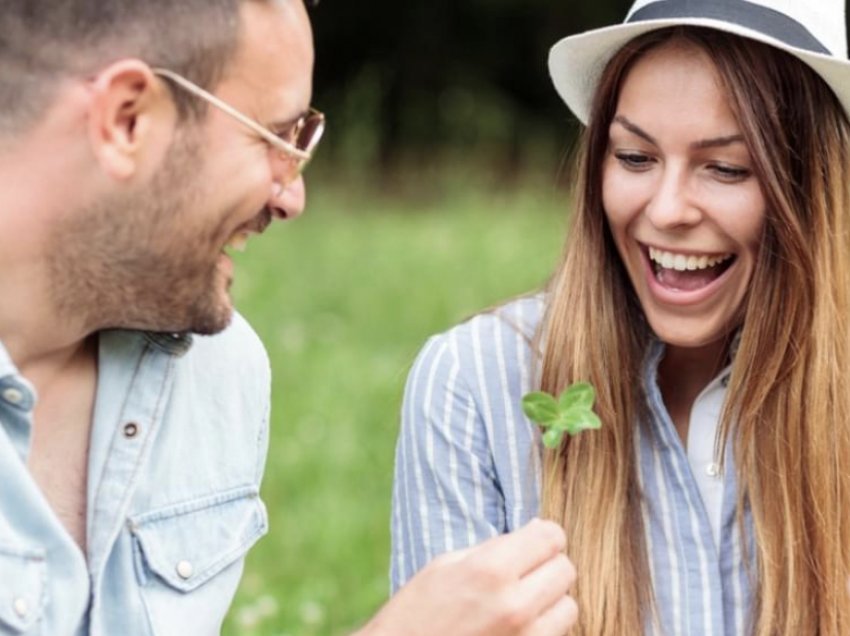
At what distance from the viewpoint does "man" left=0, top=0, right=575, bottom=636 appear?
257cm

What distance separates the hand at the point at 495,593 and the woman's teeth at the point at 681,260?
0.76 metres

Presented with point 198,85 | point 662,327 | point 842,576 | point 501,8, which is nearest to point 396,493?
point 662,327

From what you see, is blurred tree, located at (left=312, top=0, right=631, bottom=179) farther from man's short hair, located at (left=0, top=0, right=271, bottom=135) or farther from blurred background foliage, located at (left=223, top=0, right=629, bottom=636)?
man's short hair, located at (left=0, top=0, right=271, bottom=135)

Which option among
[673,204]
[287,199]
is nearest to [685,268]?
[673,204]

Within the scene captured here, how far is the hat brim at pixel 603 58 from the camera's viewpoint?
3.08m

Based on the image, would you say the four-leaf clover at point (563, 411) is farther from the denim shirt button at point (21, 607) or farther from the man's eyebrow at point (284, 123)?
the denim shirt button at point (21, 607)

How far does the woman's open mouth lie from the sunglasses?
0.67 meters

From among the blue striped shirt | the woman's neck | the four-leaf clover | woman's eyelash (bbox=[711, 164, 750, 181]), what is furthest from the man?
the woman's neck

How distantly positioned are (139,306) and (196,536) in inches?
17.4

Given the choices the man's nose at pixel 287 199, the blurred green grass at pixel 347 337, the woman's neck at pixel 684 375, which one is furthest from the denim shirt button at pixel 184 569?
the woman's neck at pixel 684 375

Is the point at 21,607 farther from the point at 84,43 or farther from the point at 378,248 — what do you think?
the point at 378,248

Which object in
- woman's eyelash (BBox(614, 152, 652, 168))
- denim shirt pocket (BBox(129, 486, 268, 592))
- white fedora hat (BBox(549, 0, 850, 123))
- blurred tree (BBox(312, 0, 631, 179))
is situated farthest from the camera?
blurred tree (BBox(312, 0, 631, 179))

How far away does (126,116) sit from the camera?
8.48 feet

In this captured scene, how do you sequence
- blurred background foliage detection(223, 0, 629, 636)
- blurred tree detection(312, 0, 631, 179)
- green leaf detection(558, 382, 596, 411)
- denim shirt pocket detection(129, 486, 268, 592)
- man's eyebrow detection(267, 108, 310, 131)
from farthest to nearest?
blurred tree detection(312, 0, 631, 179), blurred background foliage detection(223, 0, 629, 636), green leaf detection(558, 382, 596, 411), denim shirt pocket detection(129, 486, 268, 592), man's eyebrow detection(267, 108, 310, 131)
